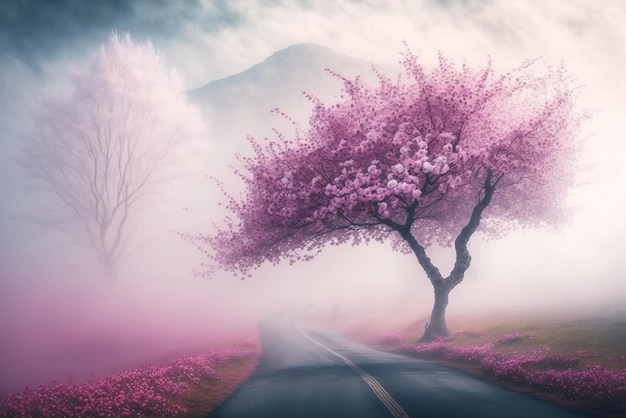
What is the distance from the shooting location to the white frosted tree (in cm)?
4141

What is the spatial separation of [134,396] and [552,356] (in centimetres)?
1507

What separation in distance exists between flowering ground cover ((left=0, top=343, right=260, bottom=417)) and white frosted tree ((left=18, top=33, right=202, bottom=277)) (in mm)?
30145

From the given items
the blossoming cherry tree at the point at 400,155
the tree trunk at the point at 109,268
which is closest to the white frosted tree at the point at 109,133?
the tree trunk at the point at 109,268

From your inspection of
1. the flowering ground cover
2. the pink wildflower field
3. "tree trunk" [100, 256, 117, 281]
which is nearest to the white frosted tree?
"tree trunk" [100, 256, 117, 281]

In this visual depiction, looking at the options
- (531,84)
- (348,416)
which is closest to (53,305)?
(348,416)

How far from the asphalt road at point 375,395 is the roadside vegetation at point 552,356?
1072mm

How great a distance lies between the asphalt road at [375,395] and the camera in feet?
37.4

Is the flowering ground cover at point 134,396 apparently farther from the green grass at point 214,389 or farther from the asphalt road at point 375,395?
the asphalt road at point 375,395

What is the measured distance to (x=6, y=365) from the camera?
25.3m

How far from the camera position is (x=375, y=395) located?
13438mm

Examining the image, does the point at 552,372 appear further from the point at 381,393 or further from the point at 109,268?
the point at 109,268

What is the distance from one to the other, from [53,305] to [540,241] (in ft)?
280

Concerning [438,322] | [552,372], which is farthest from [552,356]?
[438,322]

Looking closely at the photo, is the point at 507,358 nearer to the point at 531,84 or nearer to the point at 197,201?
the point at 531,84
